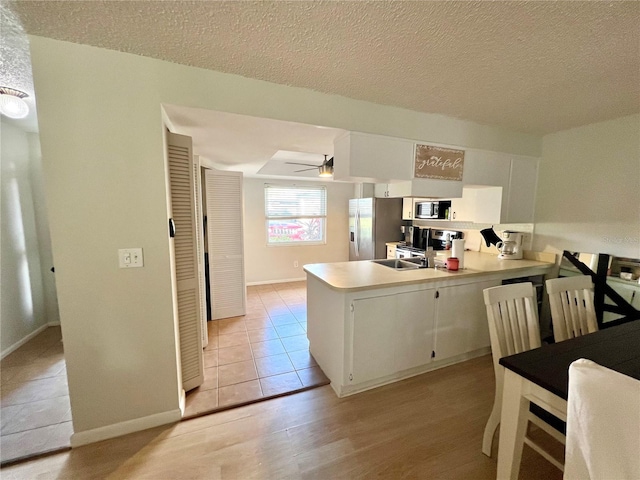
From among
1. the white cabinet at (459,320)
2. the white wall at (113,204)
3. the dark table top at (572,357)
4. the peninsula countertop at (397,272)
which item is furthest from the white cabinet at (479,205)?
the white wall at (113,204)

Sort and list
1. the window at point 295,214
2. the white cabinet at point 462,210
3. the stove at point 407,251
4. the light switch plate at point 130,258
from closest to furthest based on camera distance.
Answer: the light switch plate at point 130,258 → the white cabinet at point 462,210 → the stove at point 407,251 → the window at point 295,214

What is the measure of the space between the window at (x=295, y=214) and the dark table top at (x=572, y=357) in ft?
14.6

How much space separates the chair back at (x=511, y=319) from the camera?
146 cm

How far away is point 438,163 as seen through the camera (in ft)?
7.91

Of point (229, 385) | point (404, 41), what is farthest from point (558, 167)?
point (229, 385)

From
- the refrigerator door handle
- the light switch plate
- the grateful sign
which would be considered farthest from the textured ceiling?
the refrigerator door handle

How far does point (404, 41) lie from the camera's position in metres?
1.32

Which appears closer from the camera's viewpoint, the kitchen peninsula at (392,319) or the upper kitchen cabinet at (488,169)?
the kitchen peninsula at (392,319)

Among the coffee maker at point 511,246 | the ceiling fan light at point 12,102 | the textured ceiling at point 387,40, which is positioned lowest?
the coffee maker at point 511,246

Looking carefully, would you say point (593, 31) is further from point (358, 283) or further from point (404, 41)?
point (358, 283)

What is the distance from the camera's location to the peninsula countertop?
2020 millimetres

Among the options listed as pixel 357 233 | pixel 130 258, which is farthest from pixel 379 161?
pixel 357 233

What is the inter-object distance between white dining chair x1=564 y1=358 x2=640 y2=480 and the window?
15.7ft

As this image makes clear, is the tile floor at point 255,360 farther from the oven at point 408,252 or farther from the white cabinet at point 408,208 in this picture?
the white cabinet at point 408,208
